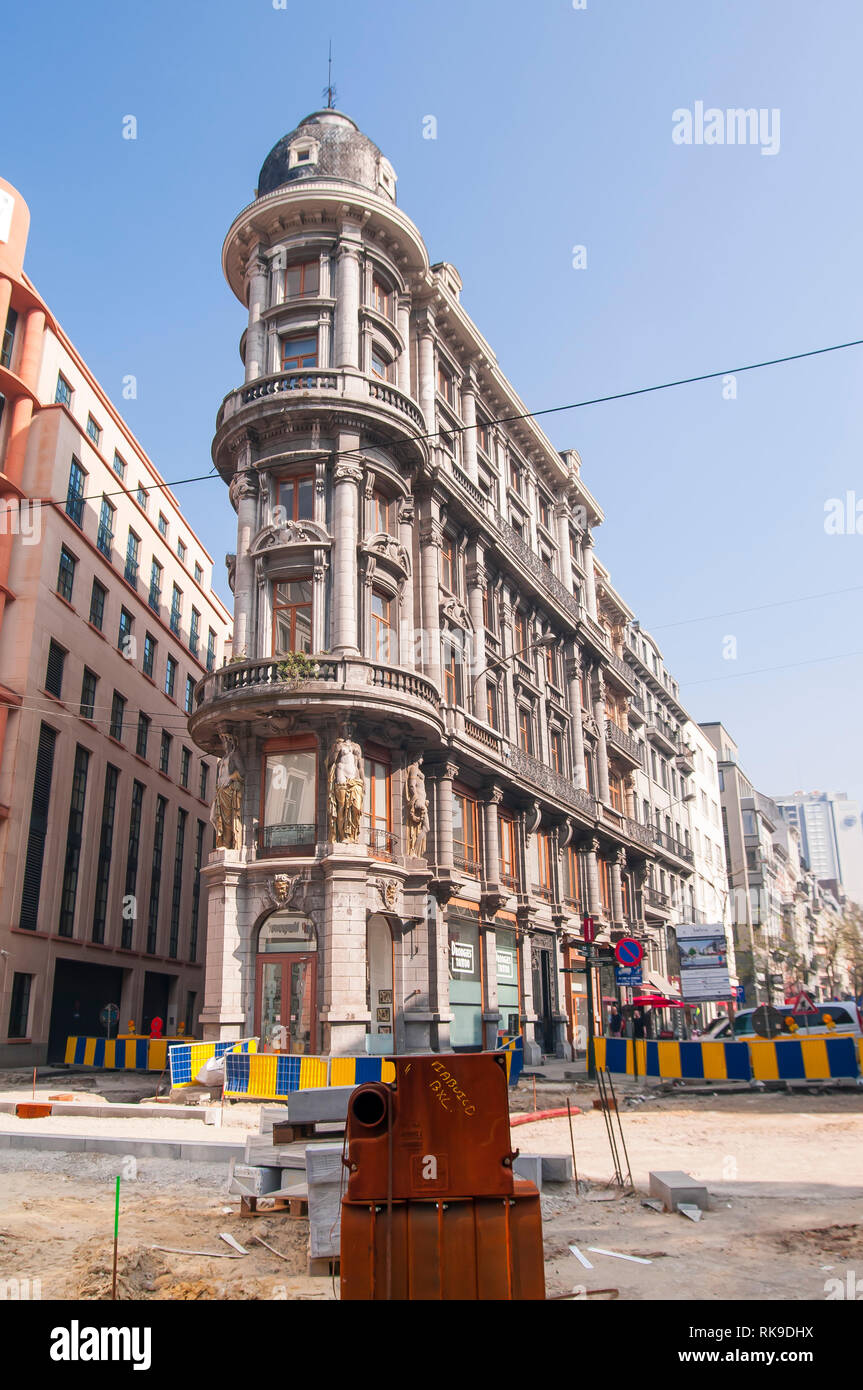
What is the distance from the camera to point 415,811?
27047 millimetres

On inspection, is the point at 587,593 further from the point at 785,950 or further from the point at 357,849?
the point at 785,950

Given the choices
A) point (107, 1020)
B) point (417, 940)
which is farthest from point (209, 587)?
point (417, 940)

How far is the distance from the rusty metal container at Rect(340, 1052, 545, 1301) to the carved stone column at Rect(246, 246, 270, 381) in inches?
1035

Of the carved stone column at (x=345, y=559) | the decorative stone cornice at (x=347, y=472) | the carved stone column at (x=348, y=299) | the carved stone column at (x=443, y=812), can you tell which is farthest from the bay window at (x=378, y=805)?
the carved stone column at (x=348, y=299)

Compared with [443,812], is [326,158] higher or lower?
higher

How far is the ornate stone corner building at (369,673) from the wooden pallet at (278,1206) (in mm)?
13754

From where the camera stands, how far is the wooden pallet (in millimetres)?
8898

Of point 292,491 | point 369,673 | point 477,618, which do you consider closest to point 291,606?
point 369,673

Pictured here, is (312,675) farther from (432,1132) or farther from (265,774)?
(432,1132)

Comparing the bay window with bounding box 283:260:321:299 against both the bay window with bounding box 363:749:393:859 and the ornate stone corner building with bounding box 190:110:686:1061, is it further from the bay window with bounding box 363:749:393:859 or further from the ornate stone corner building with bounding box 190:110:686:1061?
the bay window with bounding box 363:749:393:859

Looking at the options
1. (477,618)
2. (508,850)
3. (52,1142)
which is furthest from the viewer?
(508,850)

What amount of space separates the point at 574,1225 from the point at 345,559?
19629 mm

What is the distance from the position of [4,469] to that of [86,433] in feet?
17.4
